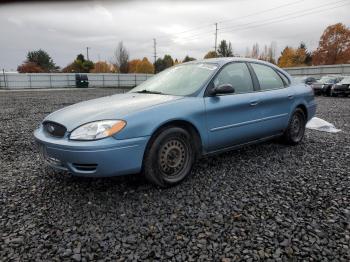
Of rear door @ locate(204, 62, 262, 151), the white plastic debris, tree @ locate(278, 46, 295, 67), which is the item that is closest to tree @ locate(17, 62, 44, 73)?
tree @ locate(278, 46, 295, 67)

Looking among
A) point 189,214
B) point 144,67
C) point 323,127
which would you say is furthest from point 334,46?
point 189,214

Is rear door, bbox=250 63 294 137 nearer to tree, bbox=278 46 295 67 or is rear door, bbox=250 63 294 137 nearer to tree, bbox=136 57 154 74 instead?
tree, bbox=278 46 295 67

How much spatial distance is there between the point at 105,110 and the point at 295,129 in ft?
11.0

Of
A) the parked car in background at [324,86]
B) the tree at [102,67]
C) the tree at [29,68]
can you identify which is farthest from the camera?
the tree at [102,67]

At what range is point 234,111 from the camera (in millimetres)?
3789

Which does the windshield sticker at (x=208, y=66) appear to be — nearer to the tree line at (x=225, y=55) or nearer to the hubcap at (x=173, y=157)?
the hubcap at (x=173, y=157)

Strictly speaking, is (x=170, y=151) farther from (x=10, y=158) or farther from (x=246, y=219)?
(x=10, y=158)

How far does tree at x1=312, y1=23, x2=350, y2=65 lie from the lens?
48812 mm

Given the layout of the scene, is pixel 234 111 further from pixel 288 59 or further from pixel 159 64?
pixel 159 64

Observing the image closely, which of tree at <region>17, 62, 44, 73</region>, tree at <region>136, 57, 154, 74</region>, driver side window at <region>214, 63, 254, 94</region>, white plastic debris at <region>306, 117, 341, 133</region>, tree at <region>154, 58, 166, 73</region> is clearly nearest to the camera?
driver side window at <region>214, 63, 254, 94</region>

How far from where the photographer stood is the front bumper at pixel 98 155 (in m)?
2.77

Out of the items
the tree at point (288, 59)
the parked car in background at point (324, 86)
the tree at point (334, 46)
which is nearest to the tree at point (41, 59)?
the tree at point (288, 59)

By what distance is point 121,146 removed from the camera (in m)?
2.84

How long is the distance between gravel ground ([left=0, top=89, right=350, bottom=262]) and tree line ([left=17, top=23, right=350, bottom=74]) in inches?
1193
